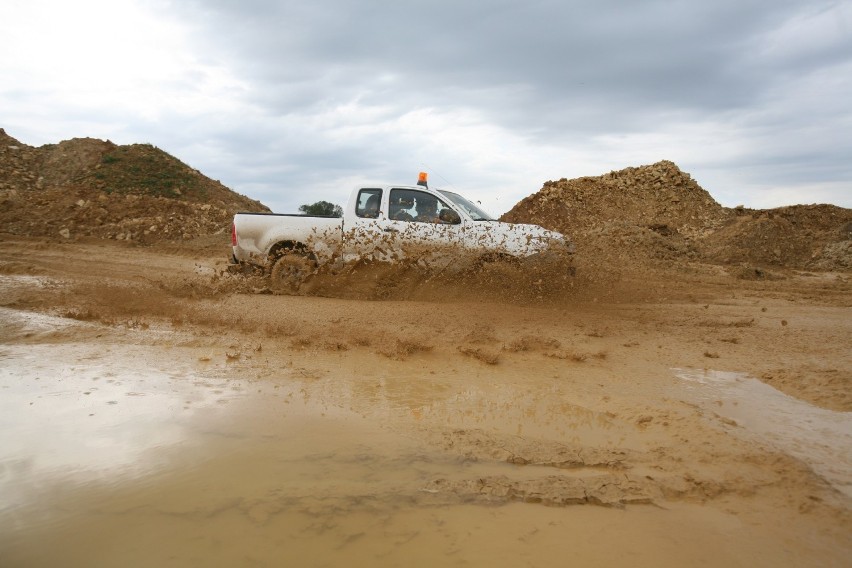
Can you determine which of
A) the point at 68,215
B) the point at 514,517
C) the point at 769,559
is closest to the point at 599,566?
the point at 514,517

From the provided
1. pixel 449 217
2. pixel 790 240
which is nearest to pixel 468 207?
pixel 449 217

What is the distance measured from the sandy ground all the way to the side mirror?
5.16 feet

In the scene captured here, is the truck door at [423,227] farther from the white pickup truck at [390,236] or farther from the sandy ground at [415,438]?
the sandy ground at [415,438]

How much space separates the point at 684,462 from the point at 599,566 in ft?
4.02

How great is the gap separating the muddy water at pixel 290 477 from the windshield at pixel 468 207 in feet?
13.7

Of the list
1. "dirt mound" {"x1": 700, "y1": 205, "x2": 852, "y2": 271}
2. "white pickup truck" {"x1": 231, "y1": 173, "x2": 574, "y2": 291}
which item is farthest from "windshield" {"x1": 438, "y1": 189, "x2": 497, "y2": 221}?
"dirt mound" {"x1": 700, "y1": 205, "x2": 852, "y2": 271}

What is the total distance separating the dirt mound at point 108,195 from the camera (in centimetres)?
1795

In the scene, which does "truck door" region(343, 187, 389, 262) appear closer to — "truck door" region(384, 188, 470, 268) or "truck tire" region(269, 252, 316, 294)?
"truck door" region(384, 188, 470, 268)

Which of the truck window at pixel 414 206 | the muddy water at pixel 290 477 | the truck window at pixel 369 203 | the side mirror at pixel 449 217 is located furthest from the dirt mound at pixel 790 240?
the muddy water at pixel 290 477

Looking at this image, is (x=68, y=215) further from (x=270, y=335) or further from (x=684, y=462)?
(x=684, y=462)

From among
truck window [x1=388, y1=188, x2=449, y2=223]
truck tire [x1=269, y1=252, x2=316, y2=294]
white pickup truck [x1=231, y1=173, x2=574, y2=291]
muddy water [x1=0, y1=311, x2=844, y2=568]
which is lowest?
muddy water [x1=0, y1=311, x2=844, y2=568]

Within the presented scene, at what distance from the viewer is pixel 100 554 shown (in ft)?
7.48

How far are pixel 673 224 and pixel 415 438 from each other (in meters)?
19.9

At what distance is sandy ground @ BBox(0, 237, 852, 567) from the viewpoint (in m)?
2.44
